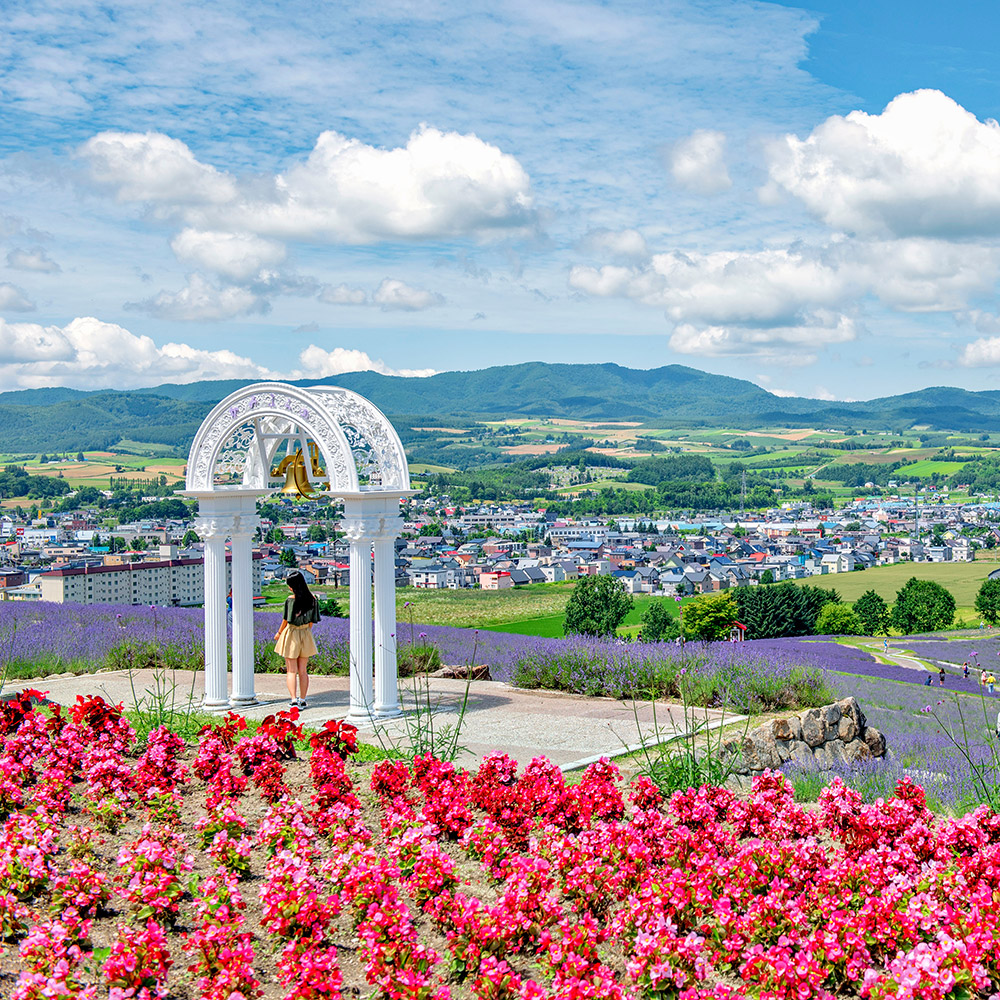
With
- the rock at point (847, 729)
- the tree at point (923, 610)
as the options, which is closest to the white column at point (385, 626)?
the rock at point (847, 729)

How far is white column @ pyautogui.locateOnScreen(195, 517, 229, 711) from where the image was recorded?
9.92 meters

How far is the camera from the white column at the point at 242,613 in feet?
33.0

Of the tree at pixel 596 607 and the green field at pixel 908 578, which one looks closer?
the tree at pixel 596 607

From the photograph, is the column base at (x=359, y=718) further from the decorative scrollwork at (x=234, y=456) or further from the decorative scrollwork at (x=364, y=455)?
the decorative scrollwork at (x=234, y=456)

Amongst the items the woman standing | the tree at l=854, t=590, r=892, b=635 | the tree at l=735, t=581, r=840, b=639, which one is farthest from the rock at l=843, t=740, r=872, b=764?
the tree at l=854, t=590, r=892, b=635

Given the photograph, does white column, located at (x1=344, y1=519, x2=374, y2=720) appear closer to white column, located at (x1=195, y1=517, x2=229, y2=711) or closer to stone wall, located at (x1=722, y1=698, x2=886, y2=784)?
white column, located at (x1=195, y1=517, x2=229, y2=711)

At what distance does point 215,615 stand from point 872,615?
63.8 metres

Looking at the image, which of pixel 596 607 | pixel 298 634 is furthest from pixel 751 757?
pixel 596 607

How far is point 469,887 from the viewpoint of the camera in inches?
182

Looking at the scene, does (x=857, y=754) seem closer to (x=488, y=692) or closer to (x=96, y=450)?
(x=488, y=692)

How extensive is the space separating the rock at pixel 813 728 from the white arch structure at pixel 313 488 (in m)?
3.71

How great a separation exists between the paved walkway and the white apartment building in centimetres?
5648

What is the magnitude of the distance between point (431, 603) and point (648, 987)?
69.9m

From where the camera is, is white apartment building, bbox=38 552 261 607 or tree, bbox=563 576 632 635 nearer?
tree, bbox=563 576 632 635
